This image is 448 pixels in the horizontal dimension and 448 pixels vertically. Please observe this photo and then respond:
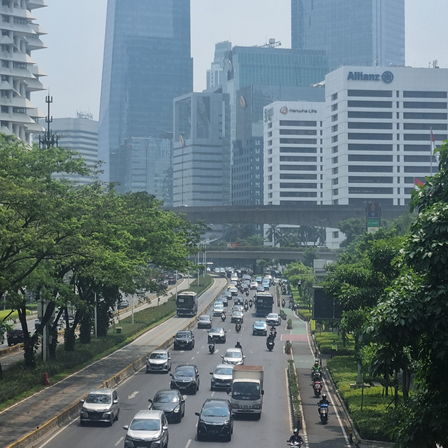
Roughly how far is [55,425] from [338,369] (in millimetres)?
23563

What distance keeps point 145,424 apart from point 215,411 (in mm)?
4317

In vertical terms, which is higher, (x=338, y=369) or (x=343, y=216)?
(x=343, y=216)

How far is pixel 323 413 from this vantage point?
39.2 metres

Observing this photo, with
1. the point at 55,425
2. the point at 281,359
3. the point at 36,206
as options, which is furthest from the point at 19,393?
the point at 281,359

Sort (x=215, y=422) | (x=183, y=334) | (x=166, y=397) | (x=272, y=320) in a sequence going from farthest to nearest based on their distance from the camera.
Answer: (x=272, y=320) < (x=183, y=334) < (x=166, y=397) < (x=215, y=422)

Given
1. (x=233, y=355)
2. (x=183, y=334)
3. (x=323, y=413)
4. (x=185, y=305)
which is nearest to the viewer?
(x=323, y=413)

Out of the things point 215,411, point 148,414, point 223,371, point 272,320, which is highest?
point 148,414

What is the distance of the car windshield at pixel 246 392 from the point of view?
41312 millimetres

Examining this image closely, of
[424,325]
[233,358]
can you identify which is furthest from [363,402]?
[424,325]

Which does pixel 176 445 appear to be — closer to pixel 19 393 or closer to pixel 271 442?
pixel 271 442

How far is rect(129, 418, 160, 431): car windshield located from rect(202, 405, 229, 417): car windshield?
3.32 meters

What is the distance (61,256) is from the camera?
159ft

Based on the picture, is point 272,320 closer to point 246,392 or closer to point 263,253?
point 246,392

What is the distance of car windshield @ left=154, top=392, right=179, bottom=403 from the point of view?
3962cm
